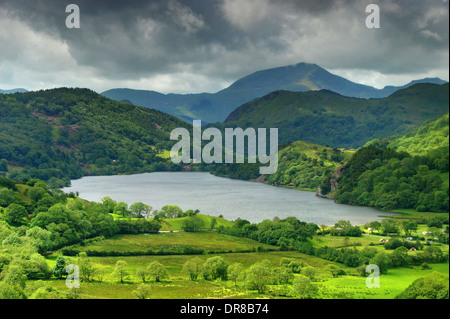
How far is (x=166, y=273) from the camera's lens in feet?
88.1

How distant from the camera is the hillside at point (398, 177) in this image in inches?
2260

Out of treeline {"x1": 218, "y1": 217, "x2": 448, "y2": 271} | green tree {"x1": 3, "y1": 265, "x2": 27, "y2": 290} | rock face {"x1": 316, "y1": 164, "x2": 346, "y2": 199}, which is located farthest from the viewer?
rock face {"x1": 316, "y1": 164, "x2": 346, "y2": 199}

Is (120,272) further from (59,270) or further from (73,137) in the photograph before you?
(73,137)

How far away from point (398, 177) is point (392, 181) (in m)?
2.01

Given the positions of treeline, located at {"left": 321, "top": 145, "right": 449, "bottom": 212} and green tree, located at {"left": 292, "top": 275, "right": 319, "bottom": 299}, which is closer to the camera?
green tree, located at {"left": 292, "top": 275, "right": 319, "bottom": 299}

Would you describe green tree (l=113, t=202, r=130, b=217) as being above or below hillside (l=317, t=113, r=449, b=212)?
below

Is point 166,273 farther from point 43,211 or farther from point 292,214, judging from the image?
point 292,214

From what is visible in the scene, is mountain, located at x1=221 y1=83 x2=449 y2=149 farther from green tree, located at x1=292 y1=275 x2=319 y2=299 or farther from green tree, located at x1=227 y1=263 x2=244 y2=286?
green tree, located at x1=292 y1=275 x2=319 y2=299

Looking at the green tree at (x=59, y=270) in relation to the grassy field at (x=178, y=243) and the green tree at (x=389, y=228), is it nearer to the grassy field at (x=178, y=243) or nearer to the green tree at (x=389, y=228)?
the grassy field at (x=178, y=243)

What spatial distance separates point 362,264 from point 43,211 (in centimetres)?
2730

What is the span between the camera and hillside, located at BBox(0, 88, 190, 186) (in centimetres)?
10281

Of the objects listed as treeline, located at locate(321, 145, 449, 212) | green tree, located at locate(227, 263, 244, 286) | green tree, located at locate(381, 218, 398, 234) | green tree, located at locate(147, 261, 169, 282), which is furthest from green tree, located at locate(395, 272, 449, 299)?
treeline, located at locate(321, 145, 449, 212)

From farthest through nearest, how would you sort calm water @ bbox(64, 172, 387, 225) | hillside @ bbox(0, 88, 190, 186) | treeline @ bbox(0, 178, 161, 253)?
hillside @ bbox(0, 88, 190, 186), calm water @ bbox(64, 172, 387, 225), treeline @ bbox(0, 178, 161, 253)

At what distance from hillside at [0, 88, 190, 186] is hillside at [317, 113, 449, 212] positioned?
5528cm
